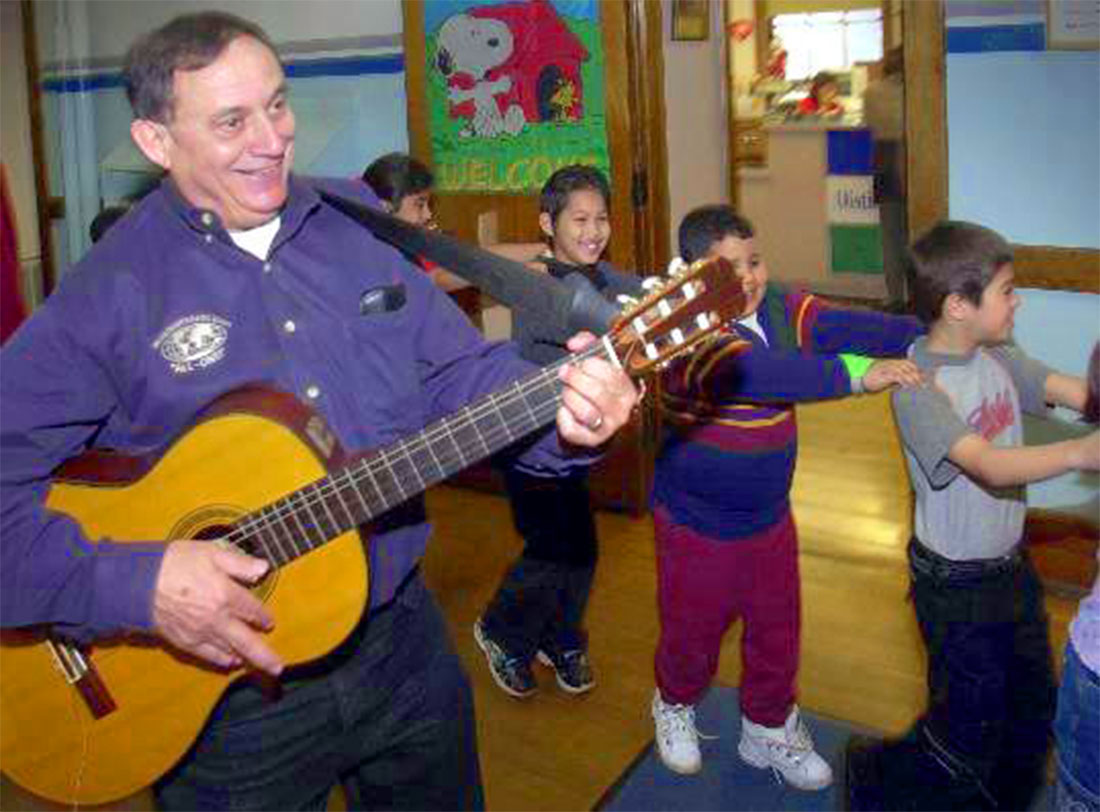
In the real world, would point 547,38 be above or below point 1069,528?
above

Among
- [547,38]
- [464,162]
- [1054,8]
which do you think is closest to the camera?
[1054,8]

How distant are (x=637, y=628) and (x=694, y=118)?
216 cm

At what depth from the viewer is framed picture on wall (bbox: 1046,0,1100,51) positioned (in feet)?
9.73

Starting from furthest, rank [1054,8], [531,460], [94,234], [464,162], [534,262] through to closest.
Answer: [464,162] → [94,234] → [1054,8] → [534,262] → [531,460]

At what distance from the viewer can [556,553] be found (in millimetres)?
2918

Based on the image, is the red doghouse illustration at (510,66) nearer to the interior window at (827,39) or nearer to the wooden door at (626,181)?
the wooden door at (626,181)

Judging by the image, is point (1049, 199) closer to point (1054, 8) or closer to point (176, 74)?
point (1054, 8)

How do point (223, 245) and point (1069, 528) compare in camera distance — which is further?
point (1069, 528)

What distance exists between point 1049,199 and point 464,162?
207 centimetres

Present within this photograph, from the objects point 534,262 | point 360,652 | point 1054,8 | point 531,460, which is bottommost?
point 360,652

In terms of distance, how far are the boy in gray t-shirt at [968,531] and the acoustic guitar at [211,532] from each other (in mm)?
934

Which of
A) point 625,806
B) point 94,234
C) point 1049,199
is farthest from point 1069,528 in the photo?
point 94,234

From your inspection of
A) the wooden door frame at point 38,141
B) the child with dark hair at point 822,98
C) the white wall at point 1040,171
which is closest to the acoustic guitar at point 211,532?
the white wall at point 1040,171

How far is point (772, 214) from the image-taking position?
25.0 ft
